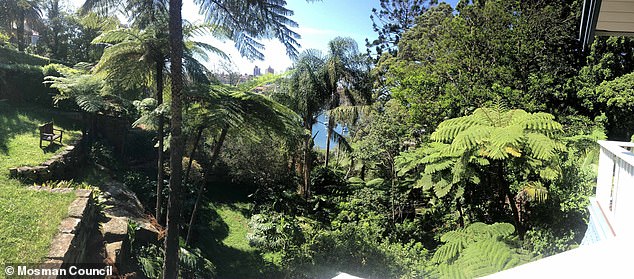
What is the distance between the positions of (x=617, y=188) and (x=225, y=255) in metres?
7.71

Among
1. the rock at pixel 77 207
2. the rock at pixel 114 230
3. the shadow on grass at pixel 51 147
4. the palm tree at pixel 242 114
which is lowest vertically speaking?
the rock at pixel 114 230

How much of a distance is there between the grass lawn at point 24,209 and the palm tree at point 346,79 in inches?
380

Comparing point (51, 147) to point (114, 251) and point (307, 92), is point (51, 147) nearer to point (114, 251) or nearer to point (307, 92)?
point (114, 251)

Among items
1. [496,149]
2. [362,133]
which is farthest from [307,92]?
[496,149]

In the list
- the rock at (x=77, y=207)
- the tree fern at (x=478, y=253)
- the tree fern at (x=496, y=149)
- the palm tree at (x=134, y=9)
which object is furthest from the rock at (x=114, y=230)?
the tree fern at (x=496, y=149)

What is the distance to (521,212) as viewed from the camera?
727cm

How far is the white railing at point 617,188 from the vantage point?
320 cm

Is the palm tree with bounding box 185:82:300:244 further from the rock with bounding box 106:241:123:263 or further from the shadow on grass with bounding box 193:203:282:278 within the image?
the rock with bounding box 106:241:123:263

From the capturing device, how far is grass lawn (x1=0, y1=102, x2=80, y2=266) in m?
4.03

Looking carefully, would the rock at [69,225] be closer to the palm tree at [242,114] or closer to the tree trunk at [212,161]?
the palm tree at [242,114]

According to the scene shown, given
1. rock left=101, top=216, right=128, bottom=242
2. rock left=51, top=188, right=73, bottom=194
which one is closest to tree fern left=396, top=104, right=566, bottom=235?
rock left=101, top=216, right=128, bottom=242

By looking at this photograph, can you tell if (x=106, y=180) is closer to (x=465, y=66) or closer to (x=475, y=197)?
(x=475, y=197)

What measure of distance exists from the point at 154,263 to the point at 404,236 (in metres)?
5.95

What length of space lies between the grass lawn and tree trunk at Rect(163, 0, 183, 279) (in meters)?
1.42
